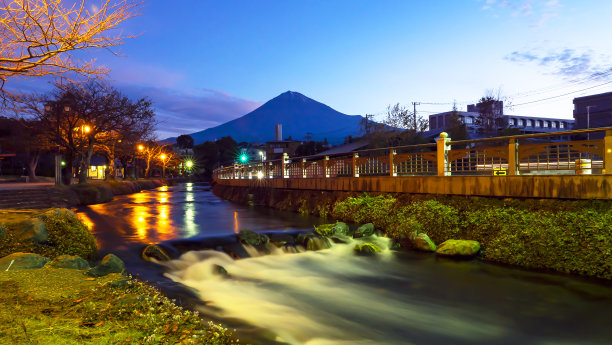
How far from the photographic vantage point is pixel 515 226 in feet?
30.0

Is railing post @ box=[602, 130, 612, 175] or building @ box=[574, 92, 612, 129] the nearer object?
railing post @ box=[602, 130, 612, 175]

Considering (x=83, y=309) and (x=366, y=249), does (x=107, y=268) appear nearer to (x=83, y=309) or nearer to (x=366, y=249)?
(x=83, y=309)

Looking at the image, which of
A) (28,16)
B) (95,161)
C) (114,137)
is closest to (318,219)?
(28,16)

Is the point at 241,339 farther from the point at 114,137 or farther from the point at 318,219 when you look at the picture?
the point at 114,137

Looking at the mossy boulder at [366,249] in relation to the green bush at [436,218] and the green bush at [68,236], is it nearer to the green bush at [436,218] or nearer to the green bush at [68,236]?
the green bush at [436,218]

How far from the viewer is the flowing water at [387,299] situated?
6.19 metres

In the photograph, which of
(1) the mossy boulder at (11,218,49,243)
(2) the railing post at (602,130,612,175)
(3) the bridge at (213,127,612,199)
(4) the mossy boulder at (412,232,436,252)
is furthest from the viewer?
(4) the mossy boulder at (412,232,436,252)

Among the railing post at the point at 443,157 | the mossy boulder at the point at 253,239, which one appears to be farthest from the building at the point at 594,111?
the mossy boulder at the point at 253,239

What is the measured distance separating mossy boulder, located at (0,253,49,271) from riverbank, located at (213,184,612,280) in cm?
895

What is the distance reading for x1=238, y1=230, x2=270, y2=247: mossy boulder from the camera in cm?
1194

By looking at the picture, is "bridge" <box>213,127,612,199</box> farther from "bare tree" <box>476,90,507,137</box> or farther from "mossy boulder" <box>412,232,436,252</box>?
"bare tree" <box>476,90,507,137</box>

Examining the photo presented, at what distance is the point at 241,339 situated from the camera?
5562 millimetres

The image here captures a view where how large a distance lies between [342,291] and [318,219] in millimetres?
8445

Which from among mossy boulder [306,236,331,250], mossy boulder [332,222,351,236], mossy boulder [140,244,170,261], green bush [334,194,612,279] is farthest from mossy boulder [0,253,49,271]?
green bush [334,194,612,279]
